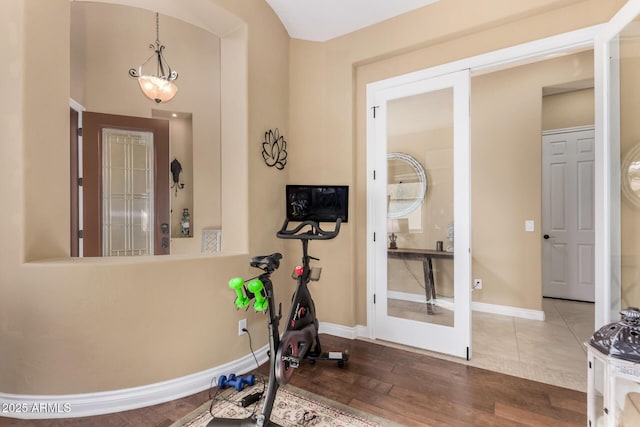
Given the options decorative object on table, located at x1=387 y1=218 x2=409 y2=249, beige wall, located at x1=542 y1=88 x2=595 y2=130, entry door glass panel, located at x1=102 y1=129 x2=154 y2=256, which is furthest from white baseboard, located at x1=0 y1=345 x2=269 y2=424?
beige wall, located at x1=542 y1=88 x2=595 y2=130

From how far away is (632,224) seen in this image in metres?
2.01

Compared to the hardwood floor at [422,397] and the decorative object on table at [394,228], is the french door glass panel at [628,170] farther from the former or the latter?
the decorative object on table at [394,228]

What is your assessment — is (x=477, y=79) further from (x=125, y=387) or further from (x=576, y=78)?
(x=125, y=387)

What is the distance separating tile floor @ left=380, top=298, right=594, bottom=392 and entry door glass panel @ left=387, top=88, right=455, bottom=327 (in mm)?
530

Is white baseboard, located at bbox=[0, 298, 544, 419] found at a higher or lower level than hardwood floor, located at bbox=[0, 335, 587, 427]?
higher

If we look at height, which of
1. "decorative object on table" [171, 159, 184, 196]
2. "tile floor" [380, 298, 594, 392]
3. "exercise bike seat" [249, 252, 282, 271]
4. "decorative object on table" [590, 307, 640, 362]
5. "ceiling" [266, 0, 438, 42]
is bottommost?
"tile floor" [380, 298, 594, 392]

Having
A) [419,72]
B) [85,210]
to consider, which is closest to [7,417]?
[85,210]

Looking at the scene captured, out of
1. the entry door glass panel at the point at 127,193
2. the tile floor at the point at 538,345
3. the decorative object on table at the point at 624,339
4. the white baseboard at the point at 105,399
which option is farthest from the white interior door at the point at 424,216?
the entry door glass panel at the point at 127,193

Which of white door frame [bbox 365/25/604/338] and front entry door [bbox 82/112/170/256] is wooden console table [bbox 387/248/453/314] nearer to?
white door frame [bbox 365/25/604/338]

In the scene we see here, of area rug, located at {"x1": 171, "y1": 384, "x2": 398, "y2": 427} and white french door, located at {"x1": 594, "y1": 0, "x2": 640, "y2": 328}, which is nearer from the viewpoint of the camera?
area rug, located at {"x1": 171, "y1": 384, "x2": 398, "y2": 427}

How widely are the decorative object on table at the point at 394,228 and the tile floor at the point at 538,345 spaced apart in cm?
108

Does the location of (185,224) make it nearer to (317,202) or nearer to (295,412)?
(317,202)

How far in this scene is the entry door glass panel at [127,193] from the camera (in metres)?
3.54

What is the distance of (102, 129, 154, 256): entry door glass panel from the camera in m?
3.54
